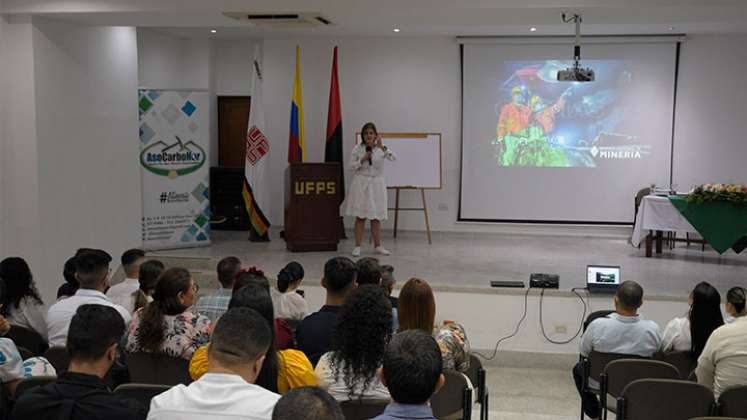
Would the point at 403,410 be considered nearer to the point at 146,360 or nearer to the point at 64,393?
the point at 64,393

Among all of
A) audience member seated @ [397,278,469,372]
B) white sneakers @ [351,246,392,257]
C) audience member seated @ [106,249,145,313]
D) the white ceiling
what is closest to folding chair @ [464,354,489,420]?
audience member seated @ [397,278,469,372]

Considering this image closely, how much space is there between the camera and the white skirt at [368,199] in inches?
368

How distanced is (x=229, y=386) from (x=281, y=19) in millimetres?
5668

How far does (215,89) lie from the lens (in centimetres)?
1168

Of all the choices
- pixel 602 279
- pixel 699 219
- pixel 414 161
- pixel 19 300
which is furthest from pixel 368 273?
pixel 414 161

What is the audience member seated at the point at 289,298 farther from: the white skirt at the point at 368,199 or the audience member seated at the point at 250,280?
the white skirt at the point at 368,199

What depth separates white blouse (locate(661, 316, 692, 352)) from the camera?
15.1 ft

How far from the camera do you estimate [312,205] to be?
9.23m

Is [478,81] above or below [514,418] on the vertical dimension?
above

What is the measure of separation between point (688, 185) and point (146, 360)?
8.93 m

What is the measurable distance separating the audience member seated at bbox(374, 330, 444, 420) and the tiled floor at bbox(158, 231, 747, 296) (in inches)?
204

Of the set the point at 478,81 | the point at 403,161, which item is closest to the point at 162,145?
the point at 403,161

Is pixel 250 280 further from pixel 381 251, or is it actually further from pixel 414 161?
pixel 414 161

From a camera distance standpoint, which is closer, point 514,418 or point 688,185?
point 514,418
